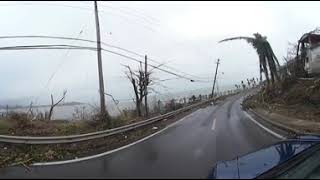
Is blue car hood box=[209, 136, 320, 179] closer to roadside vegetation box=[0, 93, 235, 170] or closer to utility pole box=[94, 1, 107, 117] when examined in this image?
roadside vegetation box=[0, 93, 235, 170]

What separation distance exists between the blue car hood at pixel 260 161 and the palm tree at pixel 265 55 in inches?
1450

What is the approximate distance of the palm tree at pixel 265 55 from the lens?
137ft

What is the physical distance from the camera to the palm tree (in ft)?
137

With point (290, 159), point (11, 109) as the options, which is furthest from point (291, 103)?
point (290, 159)

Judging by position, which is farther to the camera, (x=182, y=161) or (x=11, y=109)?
(x=11, y=109)

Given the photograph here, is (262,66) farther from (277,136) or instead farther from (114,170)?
(114,170)

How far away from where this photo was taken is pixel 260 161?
3947 mm

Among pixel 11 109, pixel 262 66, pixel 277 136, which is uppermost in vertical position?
pixel 262 66

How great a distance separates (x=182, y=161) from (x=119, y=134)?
13.3 metres

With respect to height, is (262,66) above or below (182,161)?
above

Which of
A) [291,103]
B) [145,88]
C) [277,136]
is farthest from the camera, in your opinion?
[145,88]

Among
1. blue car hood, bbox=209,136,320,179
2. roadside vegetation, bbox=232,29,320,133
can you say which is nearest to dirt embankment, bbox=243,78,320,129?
roadside vegetation, bbox=232,29,320,133

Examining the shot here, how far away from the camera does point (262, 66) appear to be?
140ft

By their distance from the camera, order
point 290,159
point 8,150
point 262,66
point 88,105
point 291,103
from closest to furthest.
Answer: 1. point 290,159
2. point 8,150
3. point 88,105
4. point 291,103
5. point 262,66
